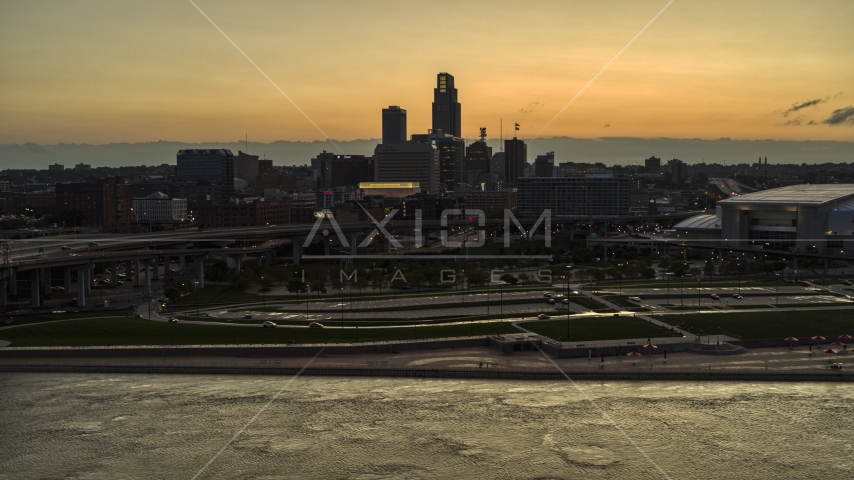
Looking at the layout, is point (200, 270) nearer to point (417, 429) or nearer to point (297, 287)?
point (297, 287)

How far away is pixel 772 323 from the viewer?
2708 centimetres

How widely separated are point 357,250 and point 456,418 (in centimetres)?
4003

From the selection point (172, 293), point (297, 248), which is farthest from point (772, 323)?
point (297, 248)

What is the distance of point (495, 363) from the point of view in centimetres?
2247

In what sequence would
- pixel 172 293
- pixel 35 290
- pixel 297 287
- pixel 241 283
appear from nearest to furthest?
pixel 172 293 < pixel 35 290 < pixel 297 287 < pixel 241 283

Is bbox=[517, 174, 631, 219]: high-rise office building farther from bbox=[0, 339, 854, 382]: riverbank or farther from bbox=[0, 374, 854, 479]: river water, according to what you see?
bbox=[0, 374, 854, 479]: river water

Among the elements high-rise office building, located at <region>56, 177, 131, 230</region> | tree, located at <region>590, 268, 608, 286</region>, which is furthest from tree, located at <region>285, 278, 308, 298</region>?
high-rise office building, located at <region>56, 177, 131, 230</region>

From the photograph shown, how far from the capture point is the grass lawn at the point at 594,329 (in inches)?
986

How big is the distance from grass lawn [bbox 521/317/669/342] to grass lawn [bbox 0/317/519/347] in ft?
3.86

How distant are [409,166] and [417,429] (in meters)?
100

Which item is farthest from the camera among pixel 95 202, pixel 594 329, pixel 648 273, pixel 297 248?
pixel 95 202

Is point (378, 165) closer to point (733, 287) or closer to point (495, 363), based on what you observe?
point (733, 287)

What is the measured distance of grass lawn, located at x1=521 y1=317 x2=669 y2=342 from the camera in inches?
986

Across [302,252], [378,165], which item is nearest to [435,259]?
[302,252]
